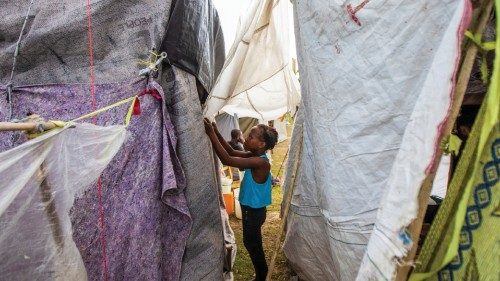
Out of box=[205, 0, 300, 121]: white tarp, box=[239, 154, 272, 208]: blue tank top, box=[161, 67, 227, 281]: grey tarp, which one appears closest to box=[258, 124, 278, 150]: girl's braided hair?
box=[239, 154, 272, 208]: blue tank top

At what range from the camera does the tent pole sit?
1128 mm

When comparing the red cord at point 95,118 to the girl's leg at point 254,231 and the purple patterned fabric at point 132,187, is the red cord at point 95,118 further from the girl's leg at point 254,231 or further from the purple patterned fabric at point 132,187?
the girl's leg at point 254,231

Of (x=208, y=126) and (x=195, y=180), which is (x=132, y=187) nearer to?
(x=195, y=180)

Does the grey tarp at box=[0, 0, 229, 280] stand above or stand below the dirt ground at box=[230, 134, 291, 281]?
above

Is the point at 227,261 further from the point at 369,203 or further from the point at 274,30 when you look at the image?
the point at 274,30

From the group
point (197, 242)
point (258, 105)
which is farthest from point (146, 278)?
point (258, 105)

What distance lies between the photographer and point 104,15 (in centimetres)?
261

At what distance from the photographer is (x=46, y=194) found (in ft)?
6.04

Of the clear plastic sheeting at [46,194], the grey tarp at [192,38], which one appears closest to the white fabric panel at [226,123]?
the grey tarp at [192,38]

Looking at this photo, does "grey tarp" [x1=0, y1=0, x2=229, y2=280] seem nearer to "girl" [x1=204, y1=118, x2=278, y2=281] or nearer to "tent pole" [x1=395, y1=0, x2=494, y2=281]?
"girl" [x1=204, y1=118, x2=278, y2=281]

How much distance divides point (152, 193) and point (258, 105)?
2.71 metres

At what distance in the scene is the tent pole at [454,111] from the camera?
1.13 m

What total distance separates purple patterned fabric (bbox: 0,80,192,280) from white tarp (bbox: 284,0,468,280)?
1168mm

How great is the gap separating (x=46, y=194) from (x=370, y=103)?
73.8 inches
